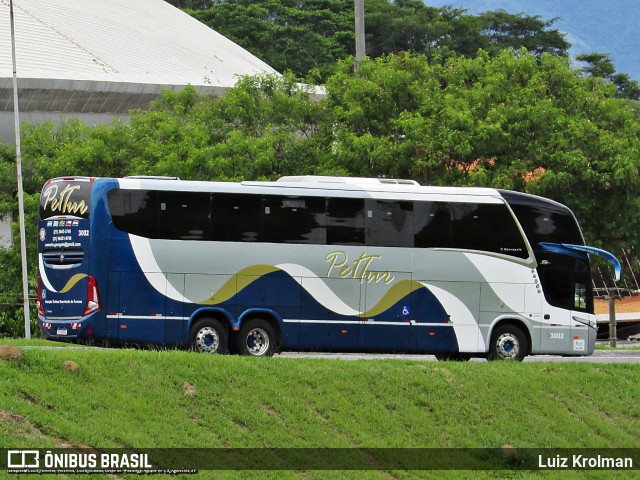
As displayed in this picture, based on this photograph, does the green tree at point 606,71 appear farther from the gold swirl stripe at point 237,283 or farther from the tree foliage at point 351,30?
the gold swirl stripe at point 237,283

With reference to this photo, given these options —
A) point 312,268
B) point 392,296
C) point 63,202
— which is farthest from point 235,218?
point 392,296

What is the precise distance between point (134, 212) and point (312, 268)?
3.54 meters

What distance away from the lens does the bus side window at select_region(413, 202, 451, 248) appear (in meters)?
25.4

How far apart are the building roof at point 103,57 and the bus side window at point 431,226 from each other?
19.6 m

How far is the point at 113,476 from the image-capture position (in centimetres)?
1516

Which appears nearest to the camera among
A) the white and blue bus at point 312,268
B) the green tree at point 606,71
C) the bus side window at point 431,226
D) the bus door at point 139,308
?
the bus door at point 139,308

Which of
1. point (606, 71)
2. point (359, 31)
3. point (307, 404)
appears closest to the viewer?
point (307, 404)

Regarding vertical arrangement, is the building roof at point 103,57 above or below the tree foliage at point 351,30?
below

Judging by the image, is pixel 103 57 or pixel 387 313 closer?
pixel 387 313

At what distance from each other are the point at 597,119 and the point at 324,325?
17.2m

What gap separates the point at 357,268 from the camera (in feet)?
82.1

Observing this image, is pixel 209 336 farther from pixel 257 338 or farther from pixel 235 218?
pixel 235 218

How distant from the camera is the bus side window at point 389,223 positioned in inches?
992

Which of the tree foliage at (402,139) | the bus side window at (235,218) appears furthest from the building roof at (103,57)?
the bus side window at (235,218)
